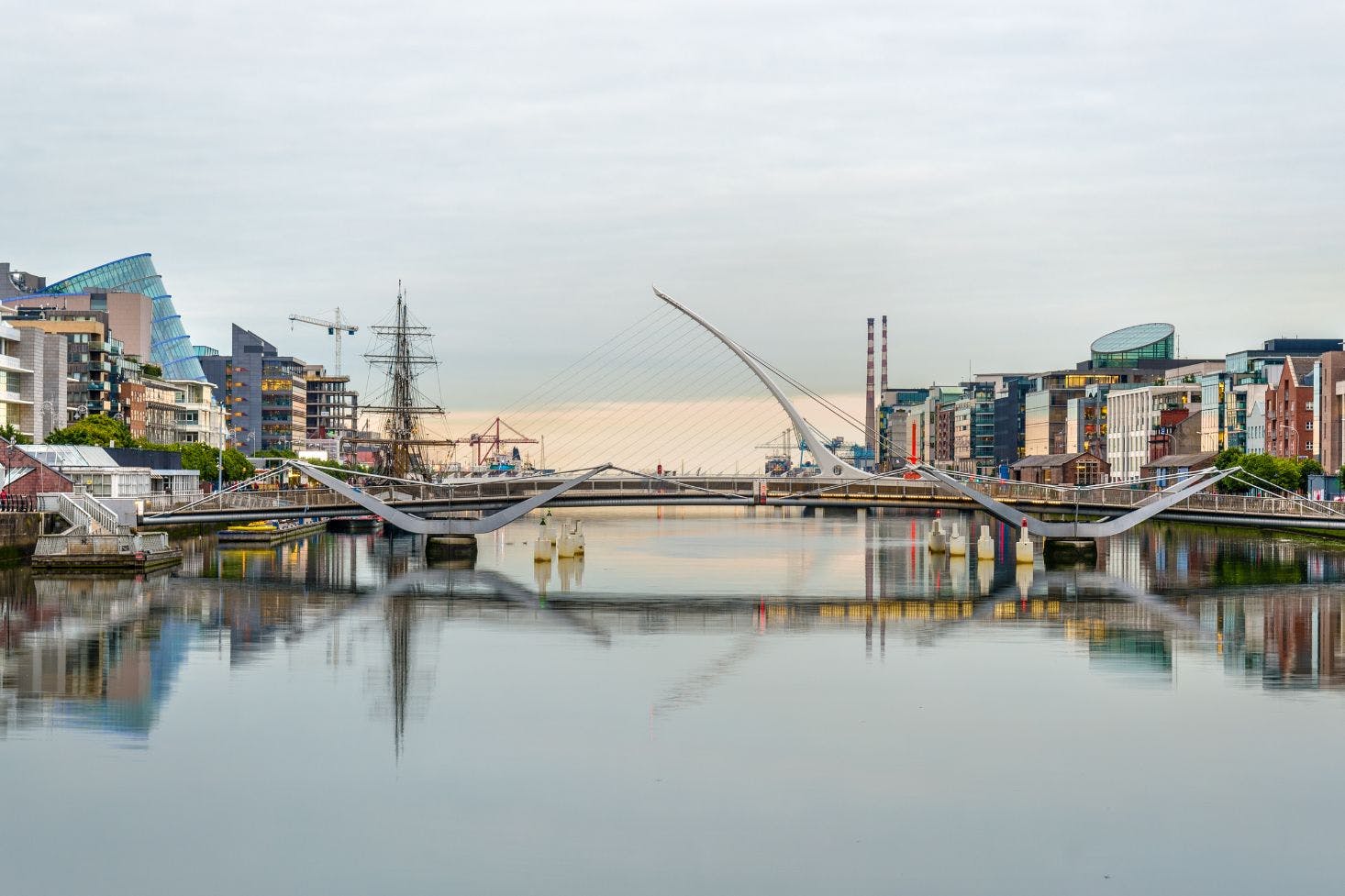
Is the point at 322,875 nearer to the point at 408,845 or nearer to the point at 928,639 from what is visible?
the point at 408,845

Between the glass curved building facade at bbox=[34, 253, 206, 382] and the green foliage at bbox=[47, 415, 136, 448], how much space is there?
63.1m

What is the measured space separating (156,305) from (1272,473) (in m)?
122

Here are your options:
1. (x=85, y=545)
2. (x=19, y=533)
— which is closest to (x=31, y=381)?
(x=19, y=533)

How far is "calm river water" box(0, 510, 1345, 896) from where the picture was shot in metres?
23.0

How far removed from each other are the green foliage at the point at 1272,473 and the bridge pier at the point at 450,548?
164 ft

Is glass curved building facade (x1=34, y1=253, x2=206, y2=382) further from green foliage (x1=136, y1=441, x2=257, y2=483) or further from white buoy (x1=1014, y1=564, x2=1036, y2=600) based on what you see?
white buoy (x1=1014, y1=564, x2=1036, y2=600)

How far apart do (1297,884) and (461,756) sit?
47.0ft

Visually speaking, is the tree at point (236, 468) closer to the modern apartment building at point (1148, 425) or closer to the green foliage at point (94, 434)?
the green foliage at point (94, 434)

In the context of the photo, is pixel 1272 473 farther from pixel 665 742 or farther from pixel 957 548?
pixel 665 742

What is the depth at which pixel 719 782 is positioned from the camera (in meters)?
27.6

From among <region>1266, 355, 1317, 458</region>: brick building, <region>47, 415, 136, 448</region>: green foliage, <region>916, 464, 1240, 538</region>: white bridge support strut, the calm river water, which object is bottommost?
the calm river water

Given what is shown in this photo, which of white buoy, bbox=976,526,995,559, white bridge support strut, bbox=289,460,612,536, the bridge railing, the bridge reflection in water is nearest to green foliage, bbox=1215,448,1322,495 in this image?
the bridge reflection in water

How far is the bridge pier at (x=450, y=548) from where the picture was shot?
77.0 m

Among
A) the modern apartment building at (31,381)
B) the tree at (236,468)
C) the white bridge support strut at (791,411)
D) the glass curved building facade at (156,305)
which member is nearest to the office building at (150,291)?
the glass curved building facade at (156,305)
